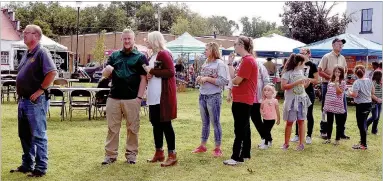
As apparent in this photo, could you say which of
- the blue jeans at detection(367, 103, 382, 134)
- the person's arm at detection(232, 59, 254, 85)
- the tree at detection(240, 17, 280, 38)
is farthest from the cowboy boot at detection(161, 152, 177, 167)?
the tree at detection(240, 17, 280, 38)

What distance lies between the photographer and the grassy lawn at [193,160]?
18.9 feet

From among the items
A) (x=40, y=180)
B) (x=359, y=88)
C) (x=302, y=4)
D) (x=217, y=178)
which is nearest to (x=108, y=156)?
(x=40, y=180)

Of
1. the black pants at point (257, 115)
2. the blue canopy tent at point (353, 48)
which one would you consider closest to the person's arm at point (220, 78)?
the black pants at point (257, 115)

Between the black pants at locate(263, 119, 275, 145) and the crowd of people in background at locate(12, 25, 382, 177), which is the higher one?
the crowd of people in background at locate(12, 25, 382, 177)

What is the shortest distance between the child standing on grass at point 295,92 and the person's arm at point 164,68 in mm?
2155

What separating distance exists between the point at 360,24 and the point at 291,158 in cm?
2507

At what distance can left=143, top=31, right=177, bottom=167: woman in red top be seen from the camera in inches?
239

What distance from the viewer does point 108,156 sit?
20.7ft

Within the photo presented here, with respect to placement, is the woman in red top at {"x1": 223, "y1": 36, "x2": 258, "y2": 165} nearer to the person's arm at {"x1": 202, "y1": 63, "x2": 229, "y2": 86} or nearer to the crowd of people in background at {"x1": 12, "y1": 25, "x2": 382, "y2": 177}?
the crowd of people in background at {"x1": 12, "y1": 25, "x2": 382, "y2": 177}

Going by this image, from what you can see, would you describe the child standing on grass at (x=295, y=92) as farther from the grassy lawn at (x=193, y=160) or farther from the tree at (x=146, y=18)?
the tree at (x=146, y=18)

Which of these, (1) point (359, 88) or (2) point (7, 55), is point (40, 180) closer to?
(1) point (359, 88)

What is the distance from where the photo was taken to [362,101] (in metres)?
8.02

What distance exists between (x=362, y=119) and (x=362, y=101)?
319mm

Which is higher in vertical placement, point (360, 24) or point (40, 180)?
point (360, 24)
